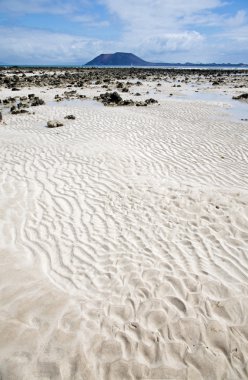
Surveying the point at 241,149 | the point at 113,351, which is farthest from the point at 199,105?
the point at 113,351

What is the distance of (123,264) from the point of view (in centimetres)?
460

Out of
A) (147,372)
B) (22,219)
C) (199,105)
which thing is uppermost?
(199,105)

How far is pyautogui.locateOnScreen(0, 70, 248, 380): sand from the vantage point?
126 inches

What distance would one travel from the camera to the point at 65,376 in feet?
9.84

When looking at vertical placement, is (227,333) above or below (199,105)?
below

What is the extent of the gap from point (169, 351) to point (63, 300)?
64.6 inches

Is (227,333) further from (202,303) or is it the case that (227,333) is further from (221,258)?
(221,258)

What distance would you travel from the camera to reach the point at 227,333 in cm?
345

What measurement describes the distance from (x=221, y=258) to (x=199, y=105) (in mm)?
17147

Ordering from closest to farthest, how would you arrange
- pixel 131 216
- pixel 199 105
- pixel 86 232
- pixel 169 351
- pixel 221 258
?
1. pixel 169 351
2. pixel 221 258
3. pixel 86 232
4. pixel 131 216
5. pixel 199 105

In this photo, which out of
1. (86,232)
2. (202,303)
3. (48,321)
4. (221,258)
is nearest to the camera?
(48,321)

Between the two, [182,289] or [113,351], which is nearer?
[113,351]

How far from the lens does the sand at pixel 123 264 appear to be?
3205 mm

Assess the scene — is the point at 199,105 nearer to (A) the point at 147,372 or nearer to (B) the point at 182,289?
(B) the point at 182,289
